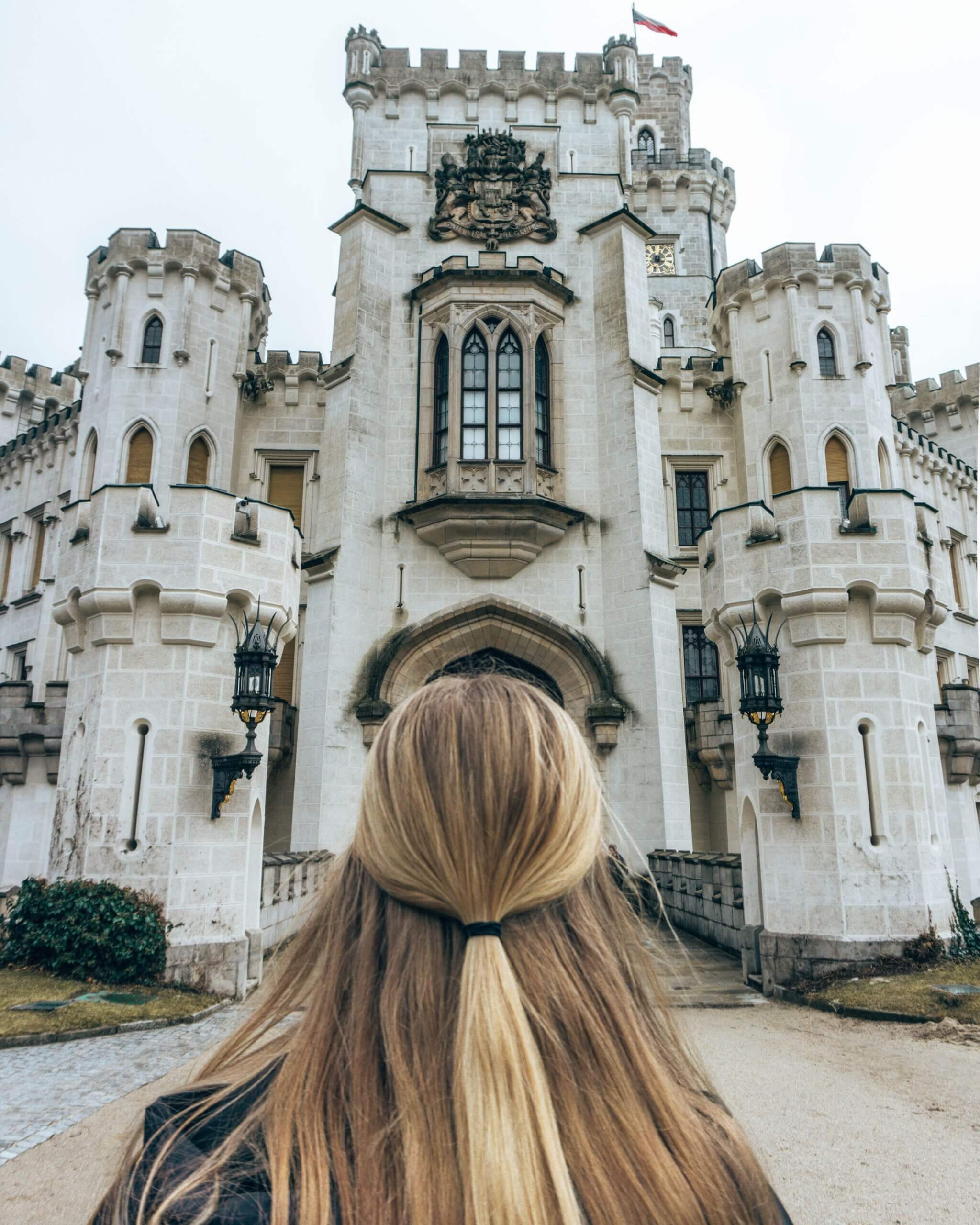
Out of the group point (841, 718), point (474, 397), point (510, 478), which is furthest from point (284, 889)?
point (474, 397)

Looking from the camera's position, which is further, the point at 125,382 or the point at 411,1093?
the point at 125,382

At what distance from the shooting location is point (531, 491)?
15.8m

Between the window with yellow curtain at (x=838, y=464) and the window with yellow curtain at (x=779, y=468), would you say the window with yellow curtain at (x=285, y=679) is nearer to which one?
the window with yellow curtain at (x=779, y=468)

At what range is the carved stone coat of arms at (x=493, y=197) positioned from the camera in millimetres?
17922

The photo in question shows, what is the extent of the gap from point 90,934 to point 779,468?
1436 cm

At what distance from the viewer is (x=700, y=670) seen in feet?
57.6

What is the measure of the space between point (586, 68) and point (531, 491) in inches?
403

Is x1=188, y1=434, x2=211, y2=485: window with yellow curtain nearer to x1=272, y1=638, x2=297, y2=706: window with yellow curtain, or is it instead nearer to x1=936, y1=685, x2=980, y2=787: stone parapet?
x1=272, y1=638, x2=297, y2=706: window with yellow curtain

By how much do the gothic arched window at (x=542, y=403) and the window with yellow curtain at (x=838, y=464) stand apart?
5270mm

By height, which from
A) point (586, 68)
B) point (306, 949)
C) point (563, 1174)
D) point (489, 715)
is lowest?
point (563, 1174)

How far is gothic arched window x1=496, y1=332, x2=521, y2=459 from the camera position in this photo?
16.4 metres

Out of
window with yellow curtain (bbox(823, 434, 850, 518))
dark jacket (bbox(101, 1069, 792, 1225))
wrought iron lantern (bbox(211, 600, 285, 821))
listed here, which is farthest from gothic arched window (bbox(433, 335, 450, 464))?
dark jacket (bbox(101, 1069, 792, 1225))

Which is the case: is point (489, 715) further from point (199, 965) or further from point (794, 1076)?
point (199, 965)

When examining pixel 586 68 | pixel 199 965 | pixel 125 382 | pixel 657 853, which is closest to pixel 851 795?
pixel 657 853
